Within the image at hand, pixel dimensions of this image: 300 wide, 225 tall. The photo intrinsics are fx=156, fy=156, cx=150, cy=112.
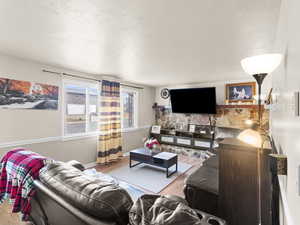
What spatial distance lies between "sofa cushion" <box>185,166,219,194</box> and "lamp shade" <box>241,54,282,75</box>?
4.19 ft

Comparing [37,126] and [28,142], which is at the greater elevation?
[37,126]

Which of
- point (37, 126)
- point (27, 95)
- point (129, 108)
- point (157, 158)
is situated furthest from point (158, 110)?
point (27, 95)

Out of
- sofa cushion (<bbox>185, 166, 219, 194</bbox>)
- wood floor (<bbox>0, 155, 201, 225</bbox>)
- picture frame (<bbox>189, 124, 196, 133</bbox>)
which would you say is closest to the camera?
sofa cushion (<bbox>185, 166, 219, 194</bbox>)

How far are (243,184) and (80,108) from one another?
137 inches

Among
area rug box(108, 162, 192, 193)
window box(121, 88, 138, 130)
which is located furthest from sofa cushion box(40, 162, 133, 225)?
window box(121, 88, 138, 130)

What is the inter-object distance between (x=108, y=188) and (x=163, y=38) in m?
1.69

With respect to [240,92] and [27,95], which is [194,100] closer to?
[240,92]

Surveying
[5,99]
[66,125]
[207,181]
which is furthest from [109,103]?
[207,181]

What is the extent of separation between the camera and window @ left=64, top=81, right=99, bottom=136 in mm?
3449

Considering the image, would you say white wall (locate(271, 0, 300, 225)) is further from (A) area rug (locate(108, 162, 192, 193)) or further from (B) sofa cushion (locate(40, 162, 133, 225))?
(A) area rug (locate(108, 162, 192, 193))

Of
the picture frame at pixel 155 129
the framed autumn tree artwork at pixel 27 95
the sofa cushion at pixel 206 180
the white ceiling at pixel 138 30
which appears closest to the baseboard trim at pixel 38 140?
the framed autumn tree artwork at pixel 27 95

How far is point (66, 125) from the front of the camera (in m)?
3.42

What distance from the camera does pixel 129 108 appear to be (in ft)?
16.4

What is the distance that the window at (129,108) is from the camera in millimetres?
4781
